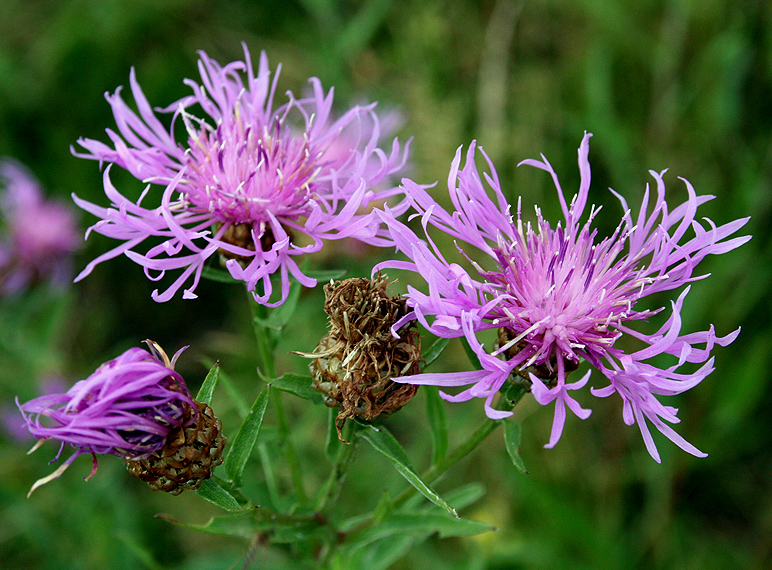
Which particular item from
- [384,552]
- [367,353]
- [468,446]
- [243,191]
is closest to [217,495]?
[367,353]

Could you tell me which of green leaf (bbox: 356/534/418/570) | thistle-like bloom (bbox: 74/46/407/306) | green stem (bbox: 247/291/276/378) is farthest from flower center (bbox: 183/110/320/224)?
green leaf (bbox: 356/534/418/570)

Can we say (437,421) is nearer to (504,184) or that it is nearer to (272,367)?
(272,367)

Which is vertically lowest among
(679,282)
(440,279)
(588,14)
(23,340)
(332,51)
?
(23,340)

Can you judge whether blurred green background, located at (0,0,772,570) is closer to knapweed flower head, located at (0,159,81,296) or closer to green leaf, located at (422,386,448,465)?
knapweed flower head, located at (0,159,81,296)

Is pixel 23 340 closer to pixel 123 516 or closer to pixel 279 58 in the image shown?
pixel 123 516

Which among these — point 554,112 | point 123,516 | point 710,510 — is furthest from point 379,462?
point 554,112

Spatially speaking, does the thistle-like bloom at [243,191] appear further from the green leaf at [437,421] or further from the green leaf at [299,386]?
the green leaf at [437,421]
